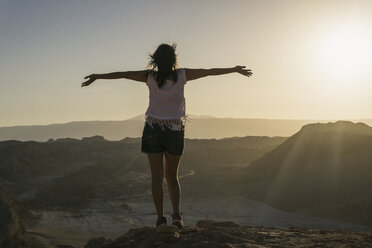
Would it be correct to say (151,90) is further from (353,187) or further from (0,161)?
(0,161)

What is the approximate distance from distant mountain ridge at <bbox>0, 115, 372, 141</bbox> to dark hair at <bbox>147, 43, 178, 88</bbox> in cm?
13592

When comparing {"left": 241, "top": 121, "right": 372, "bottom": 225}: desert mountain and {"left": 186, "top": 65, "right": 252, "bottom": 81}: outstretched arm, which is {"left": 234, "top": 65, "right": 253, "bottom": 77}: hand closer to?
{"left": 186, "top": 65, "right": 252, "bottom": 81}: outstretched arm

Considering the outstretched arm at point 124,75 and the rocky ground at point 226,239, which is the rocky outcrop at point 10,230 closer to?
the rocky ground at point 226,239

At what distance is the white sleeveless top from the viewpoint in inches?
159

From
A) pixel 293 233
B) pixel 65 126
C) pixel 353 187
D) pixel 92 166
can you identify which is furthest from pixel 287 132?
pixel 293 233

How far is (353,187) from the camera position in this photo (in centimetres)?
1545

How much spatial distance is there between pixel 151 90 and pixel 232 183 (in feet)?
54.5

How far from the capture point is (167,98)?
4043mm

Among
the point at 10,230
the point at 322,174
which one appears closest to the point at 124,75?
the point at 10,230

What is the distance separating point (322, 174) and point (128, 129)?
13621 cm

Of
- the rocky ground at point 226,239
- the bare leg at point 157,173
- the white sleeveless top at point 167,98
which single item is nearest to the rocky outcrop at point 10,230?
the rocky ground at point 226,239

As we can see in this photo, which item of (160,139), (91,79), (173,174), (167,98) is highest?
(91,79)

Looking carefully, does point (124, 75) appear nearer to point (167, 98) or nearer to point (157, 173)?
point (167, 98)

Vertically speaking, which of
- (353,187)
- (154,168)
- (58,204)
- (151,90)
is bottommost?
(58,204)
